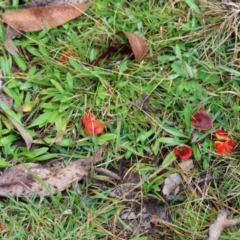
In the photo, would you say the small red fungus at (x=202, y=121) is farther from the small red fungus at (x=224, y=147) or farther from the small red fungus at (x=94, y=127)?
the small red fungus at (x=94, y=127)

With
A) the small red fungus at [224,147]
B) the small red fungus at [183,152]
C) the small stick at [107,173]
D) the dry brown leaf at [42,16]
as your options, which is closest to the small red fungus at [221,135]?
the small red fungus at [224,147]

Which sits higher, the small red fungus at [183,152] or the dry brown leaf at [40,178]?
the small red fungus at [183,152]

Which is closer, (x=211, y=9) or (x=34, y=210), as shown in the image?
(x=34, y=210)

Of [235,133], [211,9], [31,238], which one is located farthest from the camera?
[211,9]

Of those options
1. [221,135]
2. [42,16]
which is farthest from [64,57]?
[221,135]

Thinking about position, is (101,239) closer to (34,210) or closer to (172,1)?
(34,210)

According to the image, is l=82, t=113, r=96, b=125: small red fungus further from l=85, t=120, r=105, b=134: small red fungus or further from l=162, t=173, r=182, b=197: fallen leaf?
l=162, t=173, r=182, b=197: fallen leaf

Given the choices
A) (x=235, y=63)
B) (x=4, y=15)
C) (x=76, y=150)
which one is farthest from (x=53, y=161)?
(x=235, y=63)

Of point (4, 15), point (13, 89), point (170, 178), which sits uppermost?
point (4, 15)
